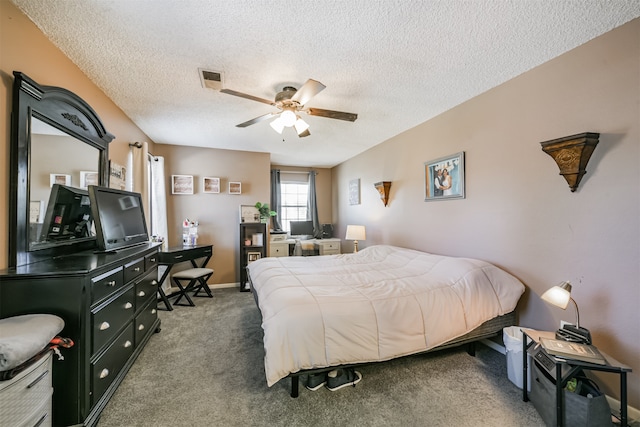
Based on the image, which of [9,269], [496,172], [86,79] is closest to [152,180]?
[86,79]

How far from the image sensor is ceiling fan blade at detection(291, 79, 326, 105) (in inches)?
72.2

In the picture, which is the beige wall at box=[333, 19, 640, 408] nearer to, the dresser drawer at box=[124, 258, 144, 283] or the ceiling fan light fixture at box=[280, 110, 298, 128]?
the ceiling fan light fixture at box=[280, 110, 298, 128]

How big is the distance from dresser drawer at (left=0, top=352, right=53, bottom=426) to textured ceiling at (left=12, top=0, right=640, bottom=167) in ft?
6.44

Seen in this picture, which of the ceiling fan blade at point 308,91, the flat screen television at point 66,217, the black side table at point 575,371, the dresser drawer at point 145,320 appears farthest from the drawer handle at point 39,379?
the black side table at point 575,371

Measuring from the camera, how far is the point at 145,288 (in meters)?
2.32

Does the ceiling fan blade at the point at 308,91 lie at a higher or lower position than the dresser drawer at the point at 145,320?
higher

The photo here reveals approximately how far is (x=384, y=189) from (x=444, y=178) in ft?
3.51

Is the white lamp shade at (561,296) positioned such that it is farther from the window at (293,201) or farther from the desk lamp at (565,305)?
the window at (293,201)

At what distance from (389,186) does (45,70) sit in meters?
3.78

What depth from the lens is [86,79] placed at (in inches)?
84.7

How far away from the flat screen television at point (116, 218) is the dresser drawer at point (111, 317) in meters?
0.46

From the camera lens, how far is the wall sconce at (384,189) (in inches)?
153

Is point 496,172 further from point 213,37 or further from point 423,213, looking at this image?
point 213,37

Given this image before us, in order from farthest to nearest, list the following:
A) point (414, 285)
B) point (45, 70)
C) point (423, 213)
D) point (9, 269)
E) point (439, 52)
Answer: point (423, 213), point (414, 285), point (439, 52), point (45, 70), point (9, 269)
